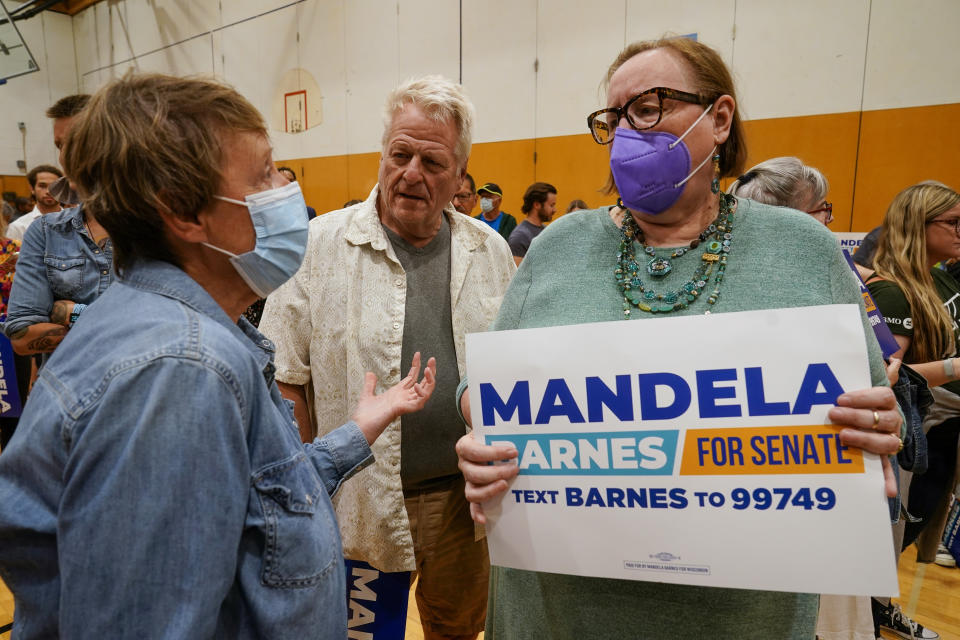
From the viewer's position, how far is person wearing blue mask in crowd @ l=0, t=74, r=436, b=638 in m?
0.70

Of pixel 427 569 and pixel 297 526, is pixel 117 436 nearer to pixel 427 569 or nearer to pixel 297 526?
pixel 297 526

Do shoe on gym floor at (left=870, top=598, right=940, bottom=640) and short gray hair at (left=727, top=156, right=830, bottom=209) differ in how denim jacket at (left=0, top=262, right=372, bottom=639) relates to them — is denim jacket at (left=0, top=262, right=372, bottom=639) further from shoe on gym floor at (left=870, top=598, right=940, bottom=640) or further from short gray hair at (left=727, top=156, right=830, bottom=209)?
shoe on gym floor at (left=870, top=598, right=940, bottom=640)

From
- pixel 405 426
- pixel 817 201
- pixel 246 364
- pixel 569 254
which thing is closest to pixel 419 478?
pixel 405 426

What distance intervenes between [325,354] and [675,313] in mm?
1025

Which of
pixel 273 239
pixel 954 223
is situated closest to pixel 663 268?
pixel 273 239

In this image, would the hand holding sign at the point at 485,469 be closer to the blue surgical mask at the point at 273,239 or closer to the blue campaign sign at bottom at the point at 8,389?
the blue surgical mask at the point at 273,239

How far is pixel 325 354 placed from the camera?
171cm

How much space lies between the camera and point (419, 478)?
5.62 feet

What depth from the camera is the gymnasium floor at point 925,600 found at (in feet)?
8.91

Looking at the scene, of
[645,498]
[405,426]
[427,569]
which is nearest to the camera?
[645,498]

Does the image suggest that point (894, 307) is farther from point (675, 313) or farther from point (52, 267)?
point (52, 267)

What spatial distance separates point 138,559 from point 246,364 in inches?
10.4

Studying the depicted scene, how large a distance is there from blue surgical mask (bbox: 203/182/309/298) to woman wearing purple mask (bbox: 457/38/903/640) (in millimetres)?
441

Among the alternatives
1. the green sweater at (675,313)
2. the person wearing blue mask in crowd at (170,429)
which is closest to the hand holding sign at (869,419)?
the green sweater at (675,313)
